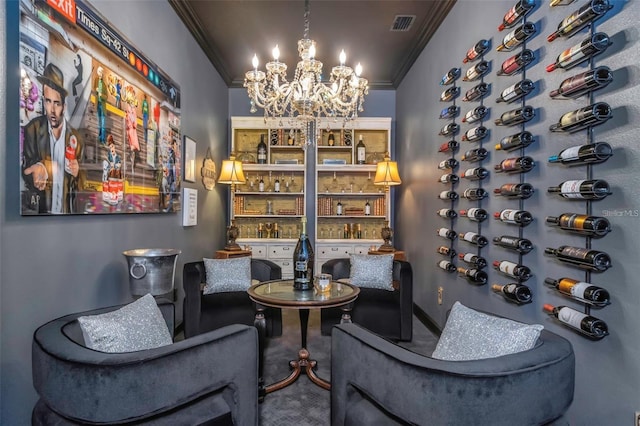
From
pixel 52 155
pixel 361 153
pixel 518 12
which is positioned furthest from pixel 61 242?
pixel 361 153

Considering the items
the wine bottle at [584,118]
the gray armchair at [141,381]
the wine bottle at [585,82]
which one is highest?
the wine bottle at [585,82]

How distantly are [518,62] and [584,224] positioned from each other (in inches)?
39.8

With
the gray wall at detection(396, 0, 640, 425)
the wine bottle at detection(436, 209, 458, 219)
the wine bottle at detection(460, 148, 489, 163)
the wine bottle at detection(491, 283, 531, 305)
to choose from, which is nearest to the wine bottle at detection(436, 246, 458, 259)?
the gray wall at detection(396, 0, 640, 425)

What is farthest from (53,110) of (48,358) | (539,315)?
(539,315)

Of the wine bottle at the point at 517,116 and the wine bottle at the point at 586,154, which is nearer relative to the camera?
the wine bottle at the point at 586,154

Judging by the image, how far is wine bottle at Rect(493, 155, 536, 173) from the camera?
192 centimetres

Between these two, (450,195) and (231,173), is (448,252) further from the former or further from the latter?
(231,173)

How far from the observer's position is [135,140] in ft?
8.42

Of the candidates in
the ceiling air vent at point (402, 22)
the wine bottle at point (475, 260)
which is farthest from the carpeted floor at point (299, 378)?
the ceiling air vent at point (402, 22)

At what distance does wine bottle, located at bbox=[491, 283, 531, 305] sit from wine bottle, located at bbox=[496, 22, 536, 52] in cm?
135

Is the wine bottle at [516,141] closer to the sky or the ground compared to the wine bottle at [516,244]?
closer to the sky

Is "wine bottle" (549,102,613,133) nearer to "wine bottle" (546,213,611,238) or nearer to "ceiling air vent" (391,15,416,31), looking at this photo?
"wine bottle" (546,213,611,238)

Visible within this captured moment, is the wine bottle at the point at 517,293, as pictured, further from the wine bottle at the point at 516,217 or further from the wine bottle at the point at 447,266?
the wine bottle at the point at 447,266

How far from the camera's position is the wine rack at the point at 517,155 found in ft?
6.29
